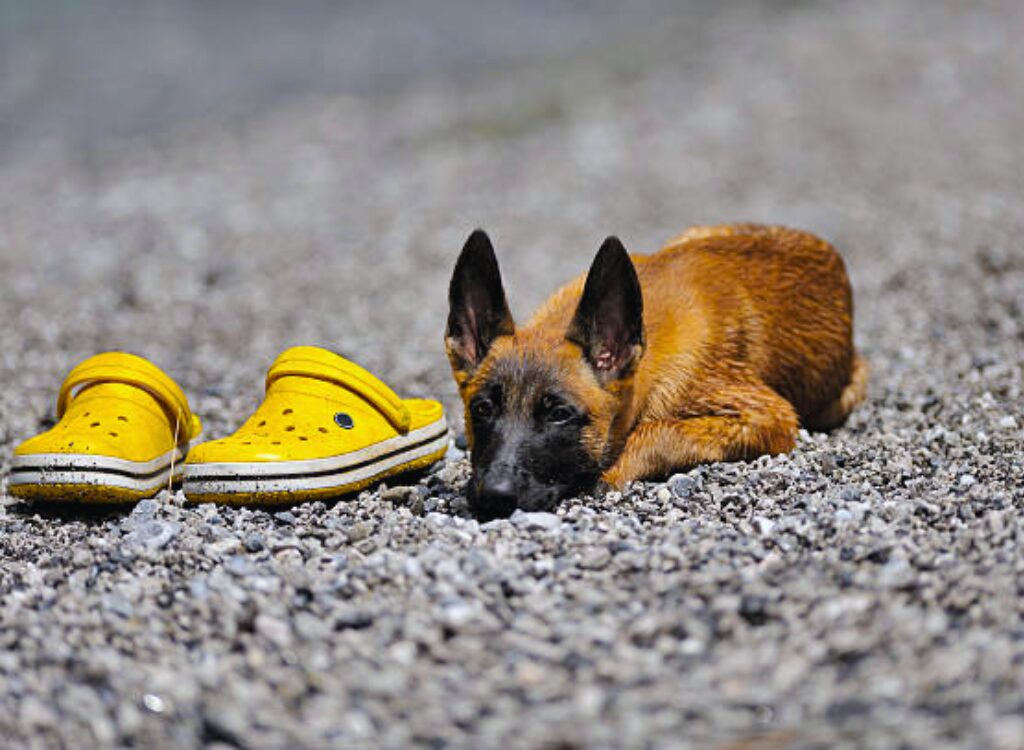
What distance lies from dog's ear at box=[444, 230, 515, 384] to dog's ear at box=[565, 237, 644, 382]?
39 centimetres

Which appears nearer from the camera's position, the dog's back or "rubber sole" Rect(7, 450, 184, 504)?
"rubber sole" Rect(7, 450, 184, 504)

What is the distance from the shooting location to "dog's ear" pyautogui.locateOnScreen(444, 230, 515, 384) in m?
6.18

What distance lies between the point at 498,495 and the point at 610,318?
44.8 inches

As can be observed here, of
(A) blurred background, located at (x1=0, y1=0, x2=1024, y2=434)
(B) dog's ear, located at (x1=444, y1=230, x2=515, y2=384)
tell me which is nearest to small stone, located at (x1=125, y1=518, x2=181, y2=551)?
(B) dog's ear, located at (x1=444, y1=230, x2=515, y2=384)

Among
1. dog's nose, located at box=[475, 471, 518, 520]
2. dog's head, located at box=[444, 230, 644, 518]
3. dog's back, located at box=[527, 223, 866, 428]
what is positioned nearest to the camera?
dog's nose, located at box=[475, 471, 518, 520]

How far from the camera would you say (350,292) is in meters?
11.9

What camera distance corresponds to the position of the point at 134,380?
6.55m

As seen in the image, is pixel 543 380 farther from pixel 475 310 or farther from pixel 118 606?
pixel 118 606

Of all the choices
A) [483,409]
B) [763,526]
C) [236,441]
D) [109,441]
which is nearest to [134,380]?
[109,441]

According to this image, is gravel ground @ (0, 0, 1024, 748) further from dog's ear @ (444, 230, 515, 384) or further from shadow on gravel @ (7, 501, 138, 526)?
dog's ear @ (444, 230, 515, 384)

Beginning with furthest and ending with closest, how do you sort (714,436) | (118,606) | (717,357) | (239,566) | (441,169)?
(441,169) → (717,357) → (714,436) → (239,566) → (118,606)

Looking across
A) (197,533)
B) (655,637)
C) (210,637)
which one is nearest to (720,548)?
(655,637)

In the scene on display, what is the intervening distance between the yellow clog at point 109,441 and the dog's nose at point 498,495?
185 cm

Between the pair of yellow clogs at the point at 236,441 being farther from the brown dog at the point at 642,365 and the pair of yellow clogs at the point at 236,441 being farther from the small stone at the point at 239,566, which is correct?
the small stone at the point at 239,566
